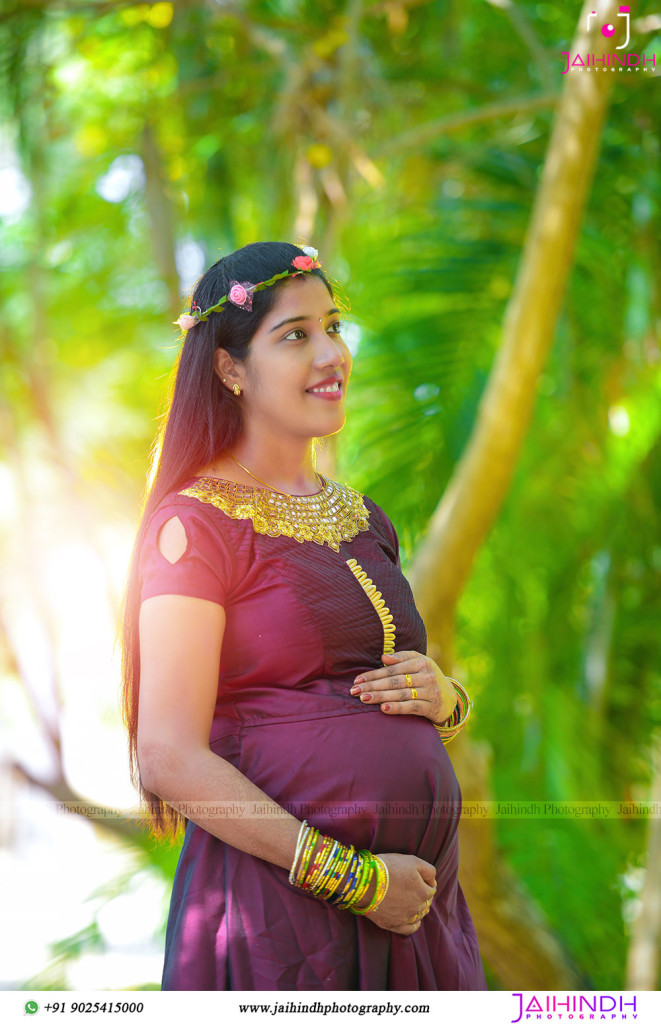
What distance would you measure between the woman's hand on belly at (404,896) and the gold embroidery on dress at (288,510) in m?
0.42

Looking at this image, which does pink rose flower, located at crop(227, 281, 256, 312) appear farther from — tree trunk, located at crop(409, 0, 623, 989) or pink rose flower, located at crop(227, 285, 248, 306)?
tree trunk, located at crop(409, 0, 623, 989)

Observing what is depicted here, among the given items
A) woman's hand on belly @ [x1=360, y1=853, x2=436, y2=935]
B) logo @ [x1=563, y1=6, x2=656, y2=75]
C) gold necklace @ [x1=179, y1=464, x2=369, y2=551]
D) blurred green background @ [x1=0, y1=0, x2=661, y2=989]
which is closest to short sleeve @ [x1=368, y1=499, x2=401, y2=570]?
gold necklace @ [x1=179, y1=464, x2=369, y2=551]

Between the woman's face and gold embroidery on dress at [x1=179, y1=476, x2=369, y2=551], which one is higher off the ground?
the woman's face

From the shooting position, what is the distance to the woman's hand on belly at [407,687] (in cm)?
128

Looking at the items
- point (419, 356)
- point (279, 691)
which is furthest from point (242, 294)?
point (419, 356)

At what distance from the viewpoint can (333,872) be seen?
1165 millimetres

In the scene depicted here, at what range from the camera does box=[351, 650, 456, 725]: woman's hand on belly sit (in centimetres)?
128

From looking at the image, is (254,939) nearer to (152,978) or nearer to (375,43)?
(152,978)

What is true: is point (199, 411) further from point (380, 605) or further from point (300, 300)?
point (380, 605)

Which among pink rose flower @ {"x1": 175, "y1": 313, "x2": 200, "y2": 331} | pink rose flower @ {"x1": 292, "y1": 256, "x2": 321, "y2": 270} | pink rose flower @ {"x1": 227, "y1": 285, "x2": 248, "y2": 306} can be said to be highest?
pink rose flower @ {"x1": 292, "y1": 256, "x2": 321, "y2": 270}

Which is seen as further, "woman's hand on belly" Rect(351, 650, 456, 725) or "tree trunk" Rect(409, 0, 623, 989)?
"tree trunk" Rect(409, 0, 623, 989)

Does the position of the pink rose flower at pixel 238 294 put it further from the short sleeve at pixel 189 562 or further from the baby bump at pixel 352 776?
the baby bump at pixel 352 776

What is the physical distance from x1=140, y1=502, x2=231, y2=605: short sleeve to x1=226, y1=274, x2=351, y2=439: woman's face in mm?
202

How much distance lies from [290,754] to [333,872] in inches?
6.0
